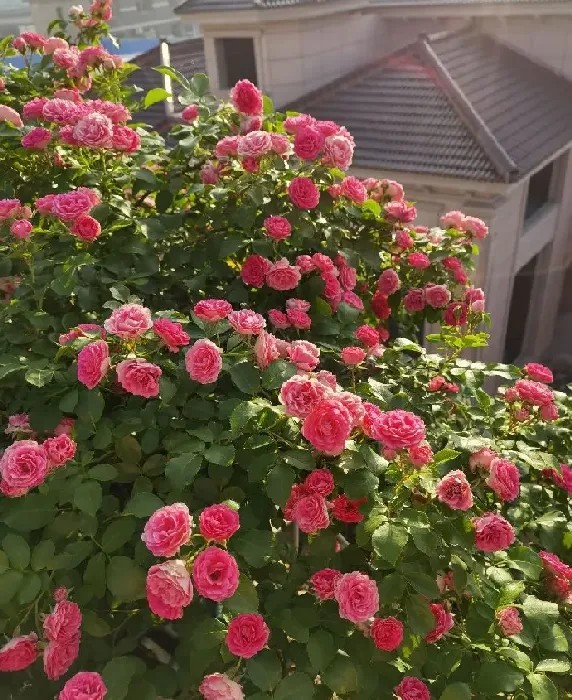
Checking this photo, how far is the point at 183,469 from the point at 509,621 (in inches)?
52.8

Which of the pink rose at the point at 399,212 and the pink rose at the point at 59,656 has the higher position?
the pink rose at the point at 399,212

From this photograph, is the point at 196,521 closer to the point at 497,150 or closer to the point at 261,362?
the point at 261,362

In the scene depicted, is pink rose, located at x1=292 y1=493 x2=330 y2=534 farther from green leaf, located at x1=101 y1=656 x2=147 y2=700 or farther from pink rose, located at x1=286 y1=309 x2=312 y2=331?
pink rose, located at x1=286 y1=309 x2=312 y2=331

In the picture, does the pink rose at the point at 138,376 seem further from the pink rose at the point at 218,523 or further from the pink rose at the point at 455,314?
the pink rose at the point at 455,314

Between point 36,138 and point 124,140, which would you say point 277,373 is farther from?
point 36,138

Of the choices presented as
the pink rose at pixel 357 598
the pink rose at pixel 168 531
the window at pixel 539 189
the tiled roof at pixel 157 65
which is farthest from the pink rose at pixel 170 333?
the tiled roof at pixel 157 65

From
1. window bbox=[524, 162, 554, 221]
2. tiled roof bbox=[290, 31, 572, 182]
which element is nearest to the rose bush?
tiled roof bbox=[290, 31, 572, 182]

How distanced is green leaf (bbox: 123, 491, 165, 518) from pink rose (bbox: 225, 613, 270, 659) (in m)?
0.44

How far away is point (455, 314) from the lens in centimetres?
363

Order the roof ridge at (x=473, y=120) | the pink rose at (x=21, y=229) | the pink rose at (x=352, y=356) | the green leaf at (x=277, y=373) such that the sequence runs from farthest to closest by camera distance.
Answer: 1. the roof ridge at (x=473, y=120)
2. the pink rose at (x=21, y=229)
3. the pink rose at (x=352, y=356)
4. the green leaf at (x=277, y=373)

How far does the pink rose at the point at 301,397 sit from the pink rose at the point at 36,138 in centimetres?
211

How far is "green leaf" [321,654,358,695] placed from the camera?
1.92m

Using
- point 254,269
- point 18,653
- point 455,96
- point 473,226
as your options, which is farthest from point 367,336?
point 455,96

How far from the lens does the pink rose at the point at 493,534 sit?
223cm
